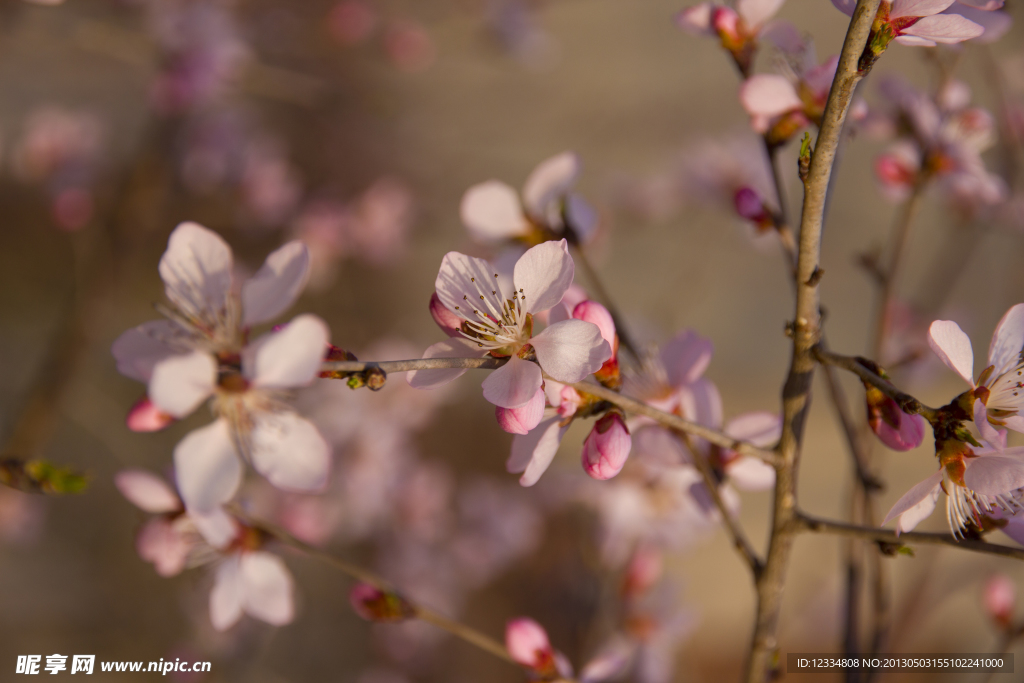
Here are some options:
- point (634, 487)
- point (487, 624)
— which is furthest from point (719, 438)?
point (487, 624)

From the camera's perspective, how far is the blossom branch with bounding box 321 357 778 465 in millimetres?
410

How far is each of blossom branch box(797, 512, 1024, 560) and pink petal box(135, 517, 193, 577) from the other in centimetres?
66

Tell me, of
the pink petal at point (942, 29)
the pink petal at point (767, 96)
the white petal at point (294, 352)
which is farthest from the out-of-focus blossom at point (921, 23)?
the white petal at point (294, 352)

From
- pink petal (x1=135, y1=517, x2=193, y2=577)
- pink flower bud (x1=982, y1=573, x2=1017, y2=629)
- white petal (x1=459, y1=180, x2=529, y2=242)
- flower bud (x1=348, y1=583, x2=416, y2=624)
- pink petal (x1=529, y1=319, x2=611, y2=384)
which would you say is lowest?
flower bud (x1=348, y1=583, x2=416, y2=624)

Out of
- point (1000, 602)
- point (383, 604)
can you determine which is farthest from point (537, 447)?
point (1000, 602)

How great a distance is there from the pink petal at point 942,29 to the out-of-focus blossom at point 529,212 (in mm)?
313

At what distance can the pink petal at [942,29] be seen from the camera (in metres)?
0.43

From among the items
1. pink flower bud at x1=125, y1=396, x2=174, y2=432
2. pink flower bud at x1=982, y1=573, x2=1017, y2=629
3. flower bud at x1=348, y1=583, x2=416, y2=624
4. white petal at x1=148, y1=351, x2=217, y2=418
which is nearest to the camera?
white petal at x1=148, y1=351, x2=217, y2=418

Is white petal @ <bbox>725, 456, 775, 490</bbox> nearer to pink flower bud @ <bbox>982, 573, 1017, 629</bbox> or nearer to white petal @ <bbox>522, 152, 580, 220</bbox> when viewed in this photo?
white petal @ <bbox>522, 152, 580, 220</bbox>

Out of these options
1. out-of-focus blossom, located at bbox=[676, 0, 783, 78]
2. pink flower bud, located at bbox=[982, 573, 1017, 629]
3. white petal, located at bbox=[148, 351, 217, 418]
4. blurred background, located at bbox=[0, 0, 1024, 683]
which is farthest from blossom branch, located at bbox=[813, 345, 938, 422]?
pink flower bud, located at bbox=[982, 573, 1017, 629]

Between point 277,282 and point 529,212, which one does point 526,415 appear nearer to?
point 277,282

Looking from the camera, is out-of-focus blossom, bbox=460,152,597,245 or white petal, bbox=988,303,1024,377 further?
out-of-focus blossom, bbox=460,152,597,245

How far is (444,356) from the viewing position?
0.49 m

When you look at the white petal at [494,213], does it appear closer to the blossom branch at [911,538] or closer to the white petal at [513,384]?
the white petal at [513,384]
